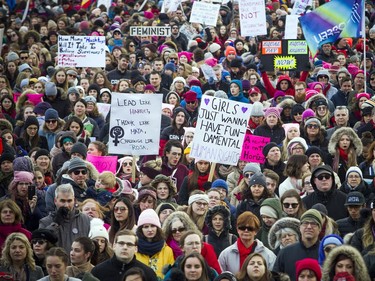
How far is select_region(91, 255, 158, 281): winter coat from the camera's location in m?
12.3

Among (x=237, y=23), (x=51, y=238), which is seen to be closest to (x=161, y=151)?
(x=51, y=238)

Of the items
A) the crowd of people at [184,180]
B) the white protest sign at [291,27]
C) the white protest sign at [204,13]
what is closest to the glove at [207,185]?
the crowd of people at [184,180]

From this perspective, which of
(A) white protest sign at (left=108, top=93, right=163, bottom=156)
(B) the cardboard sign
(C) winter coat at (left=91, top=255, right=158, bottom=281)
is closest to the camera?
(C) winter coat at (left=91, top=255, right=158, bottom=281)

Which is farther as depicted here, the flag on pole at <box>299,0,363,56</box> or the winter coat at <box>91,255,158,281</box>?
the flag on pole at <box>299,0,363,56</box>

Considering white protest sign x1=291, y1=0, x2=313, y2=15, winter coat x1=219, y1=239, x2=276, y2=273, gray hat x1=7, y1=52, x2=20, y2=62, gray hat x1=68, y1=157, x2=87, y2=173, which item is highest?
white protest sign x1=291, y1=0, x2=313, y2=15

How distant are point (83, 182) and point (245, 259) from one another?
3.06 metres

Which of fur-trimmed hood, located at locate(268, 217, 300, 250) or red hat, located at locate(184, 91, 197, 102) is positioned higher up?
red hat, located at locate(184, 91, 197, 102)

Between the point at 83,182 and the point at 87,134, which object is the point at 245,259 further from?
the point at 87,134

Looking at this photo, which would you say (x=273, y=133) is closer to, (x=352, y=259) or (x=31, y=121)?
(x=31, y=121)

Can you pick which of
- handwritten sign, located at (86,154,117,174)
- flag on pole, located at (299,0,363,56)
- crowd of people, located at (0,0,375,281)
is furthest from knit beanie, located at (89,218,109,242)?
flag on pole, located at (299,0,363,56)

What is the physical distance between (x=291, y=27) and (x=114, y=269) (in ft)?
54.2

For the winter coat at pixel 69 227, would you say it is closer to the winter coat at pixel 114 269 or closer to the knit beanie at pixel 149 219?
the knit beanie at pixel 149 219

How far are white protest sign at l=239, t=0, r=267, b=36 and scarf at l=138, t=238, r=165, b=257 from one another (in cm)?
1549

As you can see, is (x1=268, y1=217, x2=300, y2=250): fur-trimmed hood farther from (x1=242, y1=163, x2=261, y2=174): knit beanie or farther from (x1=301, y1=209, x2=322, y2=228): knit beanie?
(x1=242, y1=163, x2=261, y2=174): knit beanie
